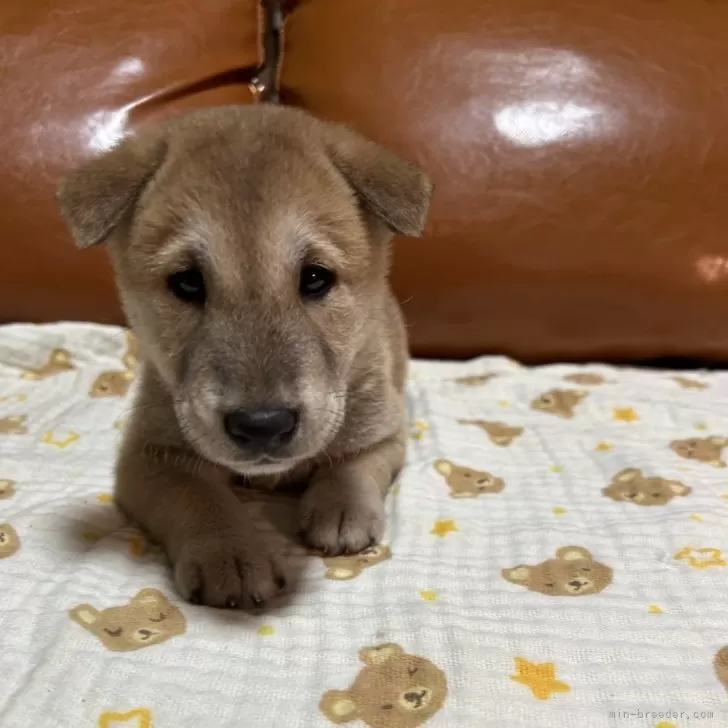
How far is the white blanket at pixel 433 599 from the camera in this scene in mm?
1185

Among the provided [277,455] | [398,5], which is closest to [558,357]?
[398,5]

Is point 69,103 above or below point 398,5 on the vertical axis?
below

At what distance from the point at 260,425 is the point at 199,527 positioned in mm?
322

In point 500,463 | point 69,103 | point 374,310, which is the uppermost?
point 69,103

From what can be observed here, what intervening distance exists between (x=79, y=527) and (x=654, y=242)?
193cm

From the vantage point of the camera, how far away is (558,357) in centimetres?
277

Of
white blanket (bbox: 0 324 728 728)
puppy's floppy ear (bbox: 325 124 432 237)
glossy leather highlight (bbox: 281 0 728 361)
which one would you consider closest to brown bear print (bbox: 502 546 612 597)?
white blanket (bbox: 0 324 728 728)

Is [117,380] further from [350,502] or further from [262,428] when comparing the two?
[262,428]

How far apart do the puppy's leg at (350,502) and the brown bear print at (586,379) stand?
2.82 ft

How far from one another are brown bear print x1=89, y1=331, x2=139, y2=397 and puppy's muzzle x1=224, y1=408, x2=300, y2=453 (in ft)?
3.77

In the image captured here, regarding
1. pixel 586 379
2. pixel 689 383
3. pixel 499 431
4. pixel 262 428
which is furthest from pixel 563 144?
pixel 262 428

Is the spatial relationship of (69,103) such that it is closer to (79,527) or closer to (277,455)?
Answer: (79,527)

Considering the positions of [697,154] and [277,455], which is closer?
[277,455]

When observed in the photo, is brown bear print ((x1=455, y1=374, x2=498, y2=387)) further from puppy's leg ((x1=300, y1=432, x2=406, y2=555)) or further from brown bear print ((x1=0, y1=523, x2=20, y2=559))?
brown bear print ((x1=0, y1=523, x2=20, y2=559))
